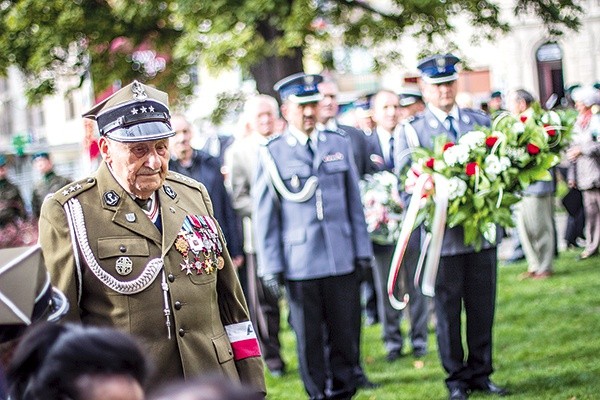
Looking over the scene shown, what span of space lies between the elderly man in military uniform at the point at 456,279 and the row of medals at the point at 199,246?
3165mm

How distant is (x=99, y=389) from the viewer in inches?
97.6

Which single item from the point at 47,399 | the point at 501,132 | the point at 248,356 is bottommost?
the point at 248,356

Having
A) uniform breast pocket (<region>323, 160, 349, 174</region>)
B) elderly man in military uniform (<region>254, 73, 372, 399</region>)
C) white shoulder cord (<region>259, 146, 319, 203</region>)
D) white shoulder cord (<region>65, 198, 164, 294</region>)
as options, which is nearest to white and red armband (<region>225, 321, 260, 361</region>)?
white shoulder cord (<region>65, 198, 164, 294</region>)

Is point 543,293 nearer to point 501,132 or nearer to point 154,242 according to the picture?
point 501,132

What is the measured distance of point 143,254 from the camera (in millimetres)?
4727

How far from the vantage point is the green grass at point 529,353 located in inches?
328

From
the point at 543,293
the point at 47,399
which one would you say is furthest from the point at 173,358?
the point at 543,293

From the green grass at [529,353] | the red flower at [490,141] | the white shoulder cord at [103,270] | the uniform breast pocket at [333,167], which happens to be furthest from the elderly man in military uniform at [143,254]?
the green grass at [529,353]

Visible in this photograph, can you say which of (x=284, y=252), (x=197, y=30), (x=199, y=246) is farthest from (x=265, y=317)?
(x=197, y=30)

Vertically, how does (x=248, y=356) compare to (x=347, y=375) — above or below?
above

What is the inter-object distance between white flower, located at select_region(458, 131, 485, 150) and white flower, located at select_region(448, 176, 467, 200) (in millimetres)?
241

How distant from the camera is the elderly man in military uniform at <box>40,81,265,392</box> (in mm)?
4633

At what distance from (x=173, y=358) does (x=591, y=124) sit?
1023 cm

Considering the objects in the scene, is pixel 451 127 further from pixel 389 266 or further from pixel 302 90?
pixel 389 266
